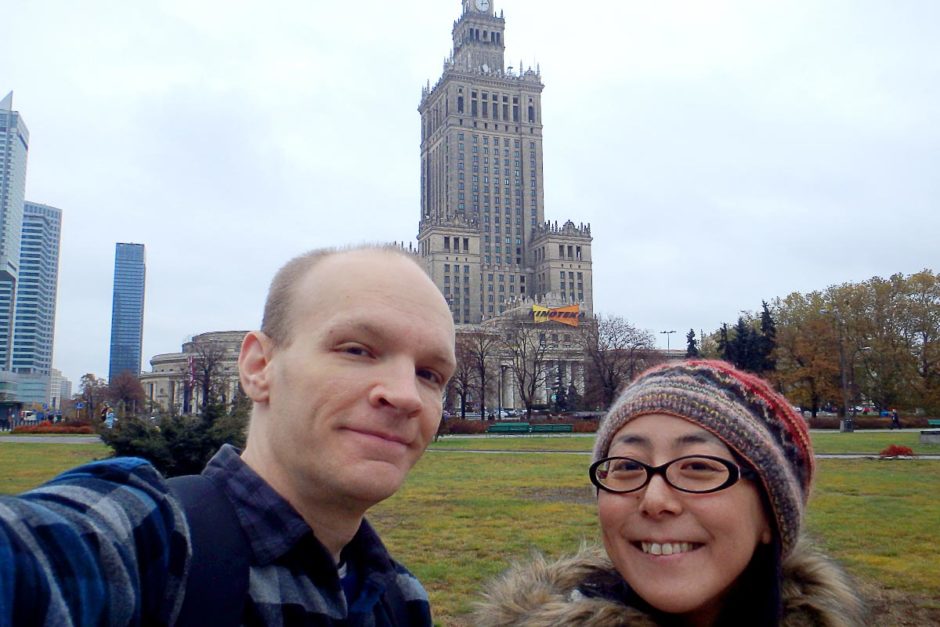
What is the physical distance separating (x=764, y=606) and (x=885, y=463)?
21714 millimetres

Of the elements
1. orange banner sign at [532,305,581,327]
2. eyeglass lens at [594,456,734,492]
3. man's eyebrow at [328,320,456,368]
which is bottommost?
eyeglass lens at [594,456,734,492]

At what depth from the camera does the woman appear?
2.12 m

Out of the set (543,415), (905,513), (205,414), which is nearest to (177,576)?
(205,414)

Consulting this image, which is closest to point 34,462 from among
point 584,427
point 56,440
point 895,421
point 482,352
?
point 56,440

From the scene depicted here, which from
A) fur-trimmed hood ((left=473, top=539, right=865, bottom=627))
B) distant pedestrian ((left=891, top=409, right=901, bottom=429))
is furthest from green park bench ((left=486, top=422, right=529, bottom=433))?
fur-trimmed hood ((left=473, top=539, right=865, bottom=627))

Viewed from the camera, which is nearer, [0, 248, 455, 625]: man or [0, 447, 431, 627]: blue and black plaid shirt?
[0, 447, 431, 627]: blue and black plaid shirt

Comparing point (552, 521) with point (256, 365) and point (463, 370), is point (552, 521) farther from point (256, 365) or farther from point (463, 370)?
point (463, 370)

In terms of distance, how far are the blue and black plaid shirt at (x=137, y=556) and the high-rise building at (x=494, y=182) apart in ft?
376

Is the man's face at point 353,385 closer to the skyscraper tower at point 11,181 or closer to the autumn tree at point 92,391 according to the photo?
the autumn tree at point 92,391

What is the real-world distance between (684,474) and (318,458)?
117cm

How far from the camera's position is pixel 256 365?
198 cm

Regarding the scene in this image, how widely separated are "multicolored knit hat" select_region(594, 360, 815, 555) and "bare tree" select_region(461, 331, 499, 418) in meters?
Result: 48.8

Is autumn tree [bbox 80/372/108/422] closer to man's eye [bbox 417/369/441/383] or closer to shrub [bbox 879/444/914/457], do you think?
shrub [bbox 879/444/914/457]

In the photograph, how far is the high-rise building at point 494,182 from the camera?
395 ft
